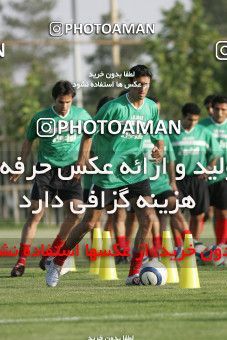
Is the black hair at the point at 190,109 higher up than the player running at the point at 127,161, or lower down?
higher up

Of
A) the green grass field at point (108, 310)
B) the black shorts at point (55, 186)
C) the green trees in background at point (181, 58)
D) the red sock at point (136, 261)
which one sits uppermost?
the green trees in background at point (181, 58)

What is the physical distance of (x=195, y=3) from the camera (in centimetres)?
3994

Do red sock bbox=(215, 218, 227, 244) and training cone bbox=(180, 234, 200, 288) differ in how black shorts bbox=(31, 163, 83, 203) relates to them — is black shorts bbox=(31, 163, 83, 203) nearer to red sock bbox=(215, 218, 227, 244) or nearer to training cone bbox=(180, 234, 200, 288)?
training cone bbox=(180, 234, 200, 288)

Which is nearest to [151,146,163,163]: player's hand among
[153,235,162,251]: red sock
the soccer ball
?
the soccer ball

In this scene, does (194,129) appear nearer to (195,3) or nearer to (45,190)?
(45,190)

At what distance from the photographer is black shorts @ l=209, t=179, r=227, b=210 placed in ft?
65.1

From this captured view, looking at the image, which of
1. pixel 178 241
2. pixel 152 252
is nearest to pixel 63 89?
pixel 152 252

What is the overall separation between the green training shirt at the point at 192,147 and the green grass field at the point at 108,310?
13.9ft

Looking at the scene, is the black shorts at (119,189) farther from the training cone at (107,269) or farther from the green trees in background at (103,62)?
the green trees in background at (103,62)

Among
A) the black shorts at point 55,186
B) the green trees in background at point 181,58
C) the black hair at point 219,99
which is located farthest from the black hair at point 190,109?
the green trees in background at point 181,58

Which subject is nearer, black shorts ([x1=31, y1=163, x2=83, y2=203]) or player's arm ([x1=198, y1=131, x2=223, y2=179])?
black shorts ([x1=31, y1=163, x2=83, y2=203])

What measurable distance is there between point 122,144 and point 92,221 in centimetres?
93

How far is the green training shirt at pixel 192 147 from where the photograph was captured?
1948 centimetres

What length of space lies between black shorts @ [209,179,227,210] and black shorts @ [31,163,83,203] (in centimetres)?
408
